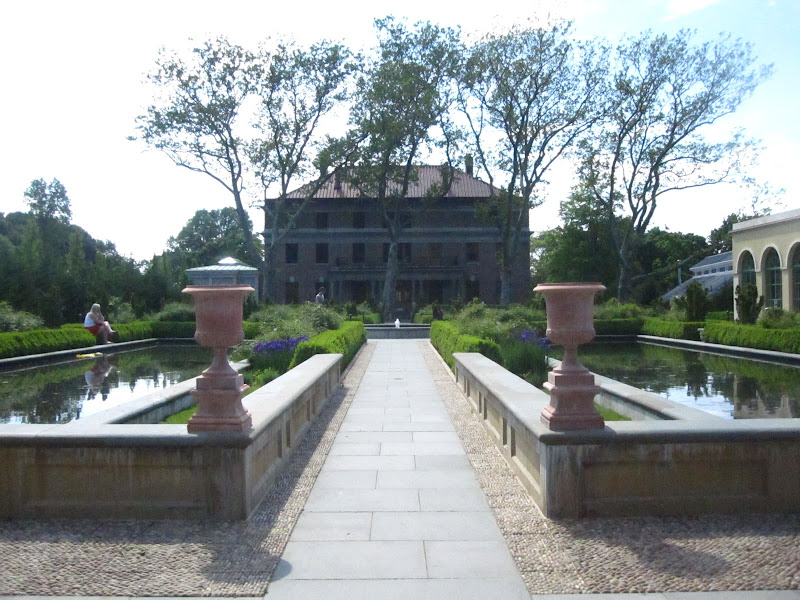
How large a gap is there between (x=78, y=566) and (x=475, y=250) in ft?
147

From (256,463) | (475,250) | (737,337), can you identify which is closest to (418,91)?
(475,250)

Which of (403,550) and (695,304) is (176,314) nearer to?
(695,304)

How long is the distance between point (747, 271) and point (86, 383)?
30034mm

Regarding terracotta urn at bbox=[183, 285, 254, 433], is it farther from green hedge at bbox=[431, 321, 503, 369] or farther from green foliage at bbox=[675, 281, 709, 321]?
green foliage at bbox=[675, 281, 709, 321]

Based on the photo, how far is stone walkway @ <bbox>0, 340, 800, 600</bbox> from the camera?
12.6 feet

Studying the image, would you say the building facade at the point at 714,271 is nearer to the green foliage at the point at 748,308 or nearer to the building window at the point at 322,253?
the green foliage at the point at 748,308

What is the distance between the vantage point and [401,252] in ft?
160

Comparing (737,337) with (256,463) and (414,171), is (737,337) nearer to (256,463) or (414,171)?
(256,463)

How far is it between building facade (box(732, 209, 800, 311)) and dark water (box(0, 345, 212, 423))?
23270 millimetres

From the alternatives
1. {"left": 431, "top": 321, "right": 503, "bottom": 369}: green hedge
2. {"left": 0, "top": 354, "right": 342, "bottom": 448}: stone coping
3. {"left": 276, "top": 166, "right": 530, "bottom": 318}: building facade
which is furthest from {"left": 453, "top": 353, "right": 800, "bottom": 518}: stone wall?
{"left": 276, "top": 166, "right": 530, "bottom": 318}: building facade

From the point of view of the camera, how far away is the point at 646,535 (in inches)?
182

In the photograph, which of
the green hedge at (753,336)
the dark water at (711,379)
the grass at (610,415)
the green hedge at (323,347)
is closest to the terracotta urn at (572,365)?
the grass at (610,415)

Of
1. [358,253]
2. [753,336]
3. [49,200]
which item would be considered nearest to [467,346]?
[753,336]

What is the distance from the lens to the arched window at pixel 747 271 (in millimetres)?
32406
